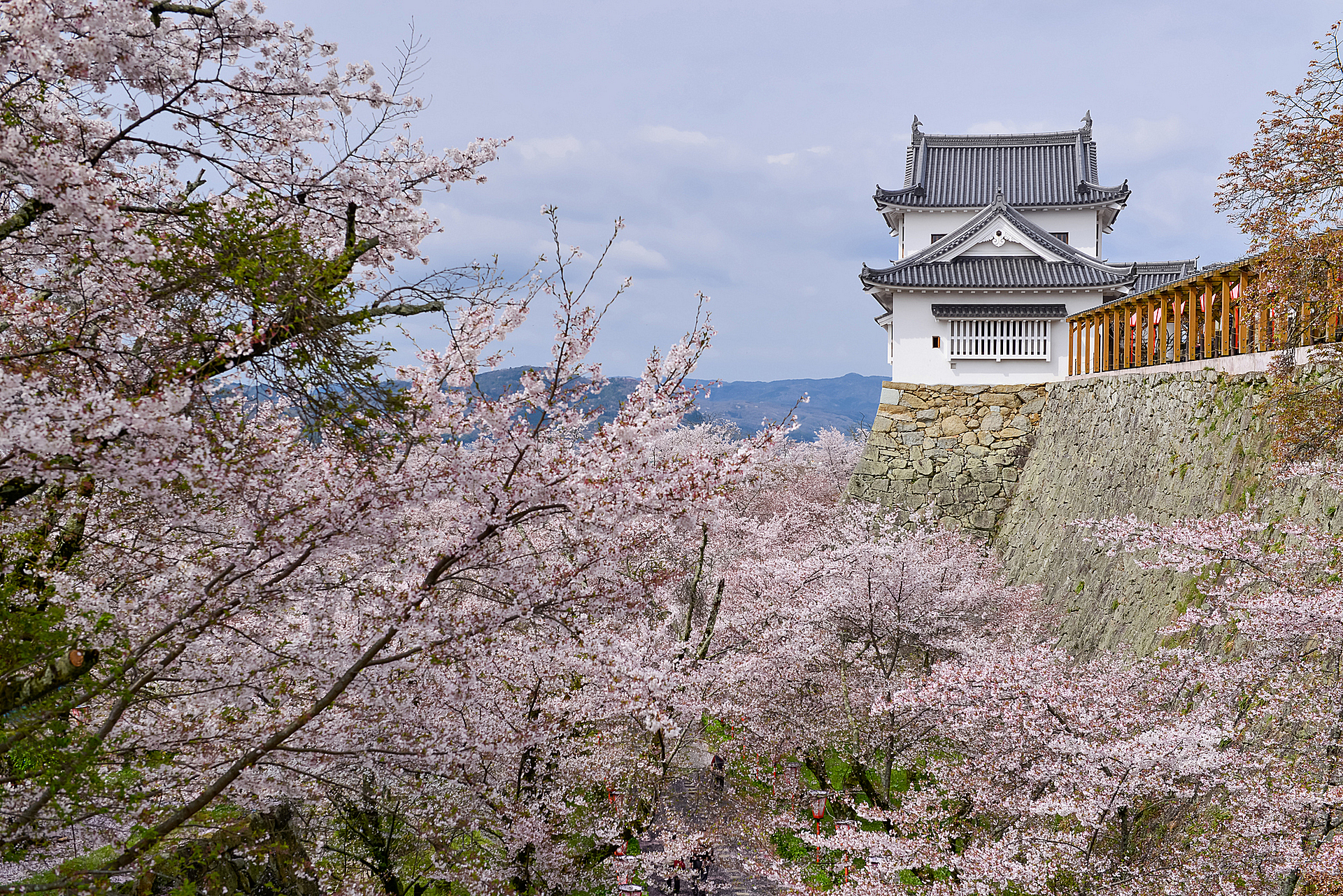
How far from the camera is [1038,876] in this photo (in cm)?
521

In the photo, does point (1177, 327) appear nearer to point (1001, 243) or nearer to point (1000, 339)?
point (1000, 339)

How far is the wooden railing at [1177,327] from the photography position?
974cm

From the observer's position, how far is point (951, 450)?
17.8m


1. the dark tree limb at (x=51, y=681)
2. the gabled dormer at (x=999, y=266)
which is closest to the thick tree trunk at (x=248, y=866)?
the dark tree limb at (x=51, y=681)

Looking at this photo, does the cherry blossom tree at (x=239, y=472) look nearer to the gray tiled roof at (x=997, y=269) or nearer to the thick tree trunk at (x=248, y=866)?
the thick tree trunk at (x=248, y=866)

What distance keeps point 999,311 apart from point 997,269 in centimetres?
119

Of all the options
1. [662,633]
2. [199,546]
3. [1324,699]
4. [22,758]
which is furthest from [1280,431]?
[22,758]

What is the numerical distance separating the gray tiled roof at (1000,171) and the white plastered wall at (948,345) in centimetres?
635

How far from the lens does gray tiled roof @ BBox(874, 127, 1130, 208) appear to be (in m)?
23.7

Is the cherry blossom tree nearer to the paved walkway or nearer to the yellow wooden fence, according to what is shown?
the paved walkway

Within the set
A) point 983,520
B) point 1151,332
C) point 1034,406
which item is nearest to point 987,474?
point 983,520

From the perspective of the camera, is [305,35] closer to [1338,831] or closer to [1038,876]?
[1038,876]

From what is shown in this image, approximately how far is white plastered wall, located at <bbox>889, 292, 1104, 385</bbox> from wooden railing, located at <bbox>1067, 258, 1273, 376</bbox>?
1.80 ft

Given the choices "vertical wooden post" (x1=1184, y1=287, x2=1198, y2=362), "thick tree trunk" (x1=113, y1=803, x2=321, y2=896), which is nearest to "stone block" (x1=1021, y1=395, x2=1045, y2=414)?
"vertical wooden post" (x1=1184, y1=287, x2=1198, y2=362)
